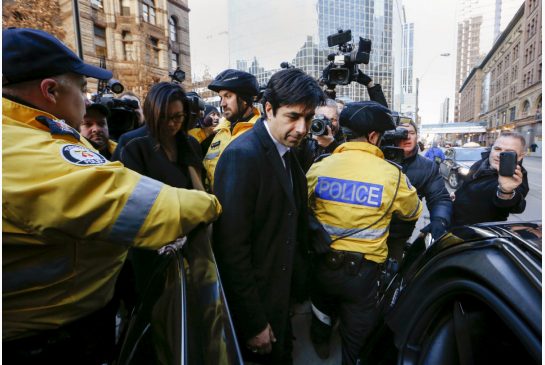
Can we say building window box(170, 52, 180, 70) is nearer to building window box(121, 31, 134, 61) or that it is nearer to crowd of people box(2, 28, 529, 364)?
building window box(121, 31, 134, 61)

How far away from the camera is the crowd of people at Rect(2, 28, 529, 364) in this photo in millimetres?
959

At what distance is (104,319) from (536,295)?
61.5 inches

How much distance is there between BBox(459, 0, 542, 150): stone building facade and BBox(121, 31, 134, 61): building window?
1573 inches

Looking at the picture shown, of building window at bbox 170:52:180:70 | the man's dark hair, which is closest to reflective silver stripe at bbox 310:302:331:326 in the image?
the man's dark hair

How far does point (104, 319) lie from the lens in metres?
1.37

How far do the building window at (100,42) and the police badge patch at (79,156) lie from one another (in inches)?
917

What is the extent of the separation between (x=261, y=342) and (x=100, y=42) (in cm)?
2426

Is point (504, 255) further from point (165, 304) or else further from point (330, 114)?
point (330, 114)

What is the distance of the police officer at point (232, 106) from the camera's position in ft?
9.30

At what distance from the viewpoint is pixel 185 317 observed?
1014 millimetres

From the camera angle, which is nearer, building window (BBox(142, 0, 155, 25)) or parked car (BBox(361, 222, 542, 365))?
parked car (BBox(361, 222, 542, 365))

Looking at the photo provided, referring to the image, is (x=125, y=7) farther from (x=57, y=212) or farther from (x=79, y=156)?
(x=57, y=212)

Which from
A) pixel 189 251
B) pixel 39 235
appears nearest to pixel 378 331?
pixel 189 251

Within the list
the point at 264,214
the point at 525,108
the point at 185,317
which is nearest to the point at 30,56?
the point at 185,317
